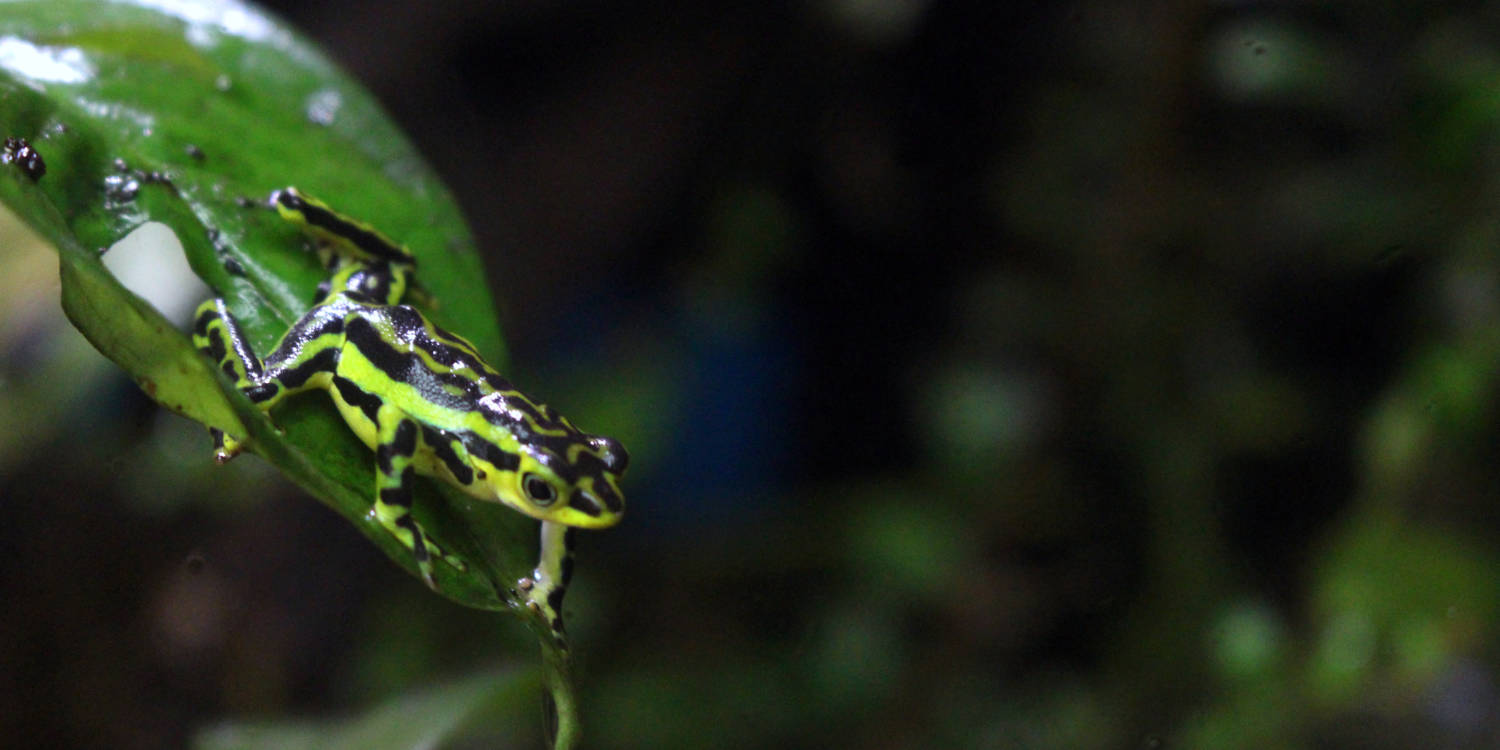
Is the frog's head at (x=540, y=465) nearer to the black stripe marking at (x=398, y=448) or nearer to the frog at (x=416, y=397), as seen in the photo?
the frog at (x=416, y=397)

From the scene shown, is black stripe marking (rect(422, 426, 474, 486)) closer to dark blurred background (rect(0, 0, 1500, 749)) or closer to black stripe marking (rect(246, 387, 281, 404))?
black stripe marking (rect(246, 387, 281, 404))

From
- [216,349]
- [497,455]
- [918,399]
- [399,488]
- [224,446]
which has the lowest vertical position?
[224,446]

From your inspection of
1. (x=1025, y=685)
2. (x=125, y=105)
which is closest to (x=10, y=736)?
(x=125, y=105)

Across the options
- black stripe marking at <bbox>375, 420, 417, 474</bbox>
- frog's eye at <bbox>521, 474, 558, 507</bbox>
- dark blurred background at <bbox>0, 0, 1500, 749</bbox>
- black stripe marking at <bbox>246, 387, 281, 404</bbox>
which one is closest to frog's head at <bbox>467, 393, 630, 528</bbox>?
frog's eye at <bbox>521, 474, 558, 507</bbox>

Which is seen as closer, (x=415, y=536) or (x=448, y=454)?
(x=415, y=536)

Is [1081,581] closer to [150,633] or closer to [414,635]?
[414,635]

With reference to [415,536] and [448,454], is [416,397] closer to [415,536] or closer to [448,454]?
[448,454]

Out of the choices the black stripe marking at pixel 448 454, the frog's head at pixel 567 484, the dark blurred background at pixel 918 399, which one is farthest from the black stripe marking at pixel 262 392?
the dark blurred background at pixel 918 399

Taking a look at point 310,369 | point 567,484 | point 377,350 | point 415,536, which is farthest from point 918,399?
point 415,536
